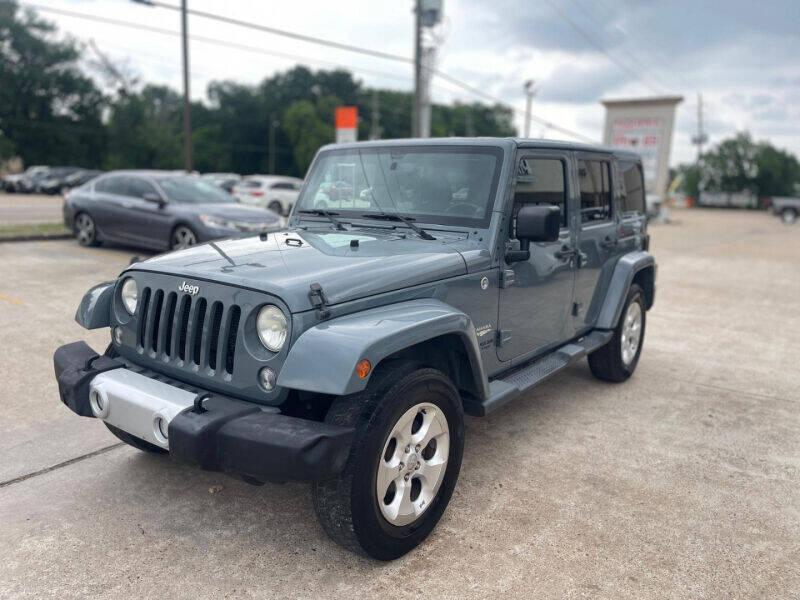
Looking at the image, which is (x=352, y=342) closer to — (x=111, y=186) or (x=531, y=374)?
(x=531, y=374)

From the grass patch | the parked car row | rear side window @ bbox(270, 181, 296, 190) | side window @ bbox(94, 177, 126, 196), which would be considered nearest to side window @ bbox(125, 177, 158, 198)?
side window @ bbox(94, 177, 126, 196)

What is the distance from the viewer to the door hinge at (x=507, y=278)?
3.69 m

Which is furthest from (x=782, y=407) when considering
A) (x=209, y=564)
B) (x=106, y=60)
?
(x=106, y=60)

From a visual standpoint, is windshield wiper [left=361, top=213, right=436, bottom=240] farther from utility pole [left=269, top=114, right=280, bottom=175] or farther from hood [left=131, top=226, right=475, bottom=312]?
utility pole [left=269, top=114, right=280, bottom=175]

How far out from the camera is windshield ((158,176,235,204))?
11.1m

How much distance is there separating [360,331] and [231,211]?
28.4 ft

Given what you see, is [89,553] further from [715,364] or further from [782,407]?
[715,364]

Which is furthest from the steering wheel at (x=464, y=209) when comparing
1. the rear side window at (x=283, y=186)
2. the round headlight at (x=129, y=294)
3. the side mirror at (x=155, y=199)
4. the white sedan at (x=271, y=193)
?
the rear side window at (x=283, y=186)

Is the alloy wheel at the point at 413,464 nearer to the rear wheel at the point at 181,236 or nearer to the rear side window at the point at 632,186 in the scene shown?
the rear side window at the point at 632,186

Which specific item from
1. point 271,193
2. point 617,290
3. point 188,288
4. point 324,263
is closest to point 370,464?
point 324,263

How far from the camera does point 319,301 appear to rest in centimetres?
277

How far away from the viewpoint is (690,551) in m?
3.09

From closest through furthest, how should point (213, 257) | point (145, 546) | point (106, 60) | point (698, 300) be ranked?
point (145, 546)
point (213, 257)
point (698, 300)
point (106, 60)

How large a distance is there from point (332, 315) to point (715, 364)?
4874 millimetres
